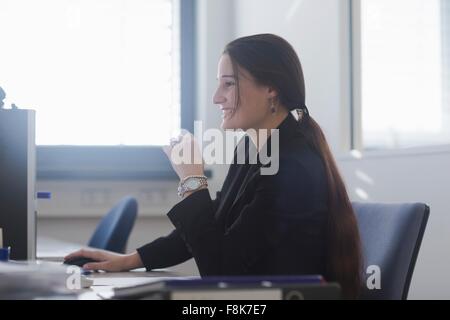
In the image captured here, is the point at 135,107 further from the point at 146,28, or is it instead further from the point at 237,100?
the point at 237,100

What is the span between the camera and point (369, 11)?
2.23 meters

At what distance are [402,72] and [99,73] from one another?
6.43ft

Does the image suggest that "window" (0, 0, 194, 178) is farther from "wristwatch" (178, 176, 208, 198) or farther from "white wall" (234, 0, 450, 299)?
"wristwatch" (178, 176, 208, 198)

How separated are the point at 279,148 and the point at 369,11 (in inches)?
42.3

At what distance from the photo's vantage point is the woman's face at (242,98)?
144 cm

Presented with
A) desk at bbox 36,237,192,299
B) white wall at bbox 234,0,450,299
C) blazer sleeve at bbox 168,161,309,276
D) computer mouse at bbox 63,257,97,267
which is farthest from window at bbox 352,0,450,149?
computer mouse at bbox 63,257,97,267

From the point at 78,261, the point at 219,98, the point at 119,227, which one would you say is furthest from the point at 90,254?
the point at 119,227

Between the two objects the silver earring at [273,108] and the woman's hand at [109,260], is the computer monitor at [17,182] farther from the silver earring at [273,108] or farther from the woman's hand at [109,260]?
the silver earring at [273,108]

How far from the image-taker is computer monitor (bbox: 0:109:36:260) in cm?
136

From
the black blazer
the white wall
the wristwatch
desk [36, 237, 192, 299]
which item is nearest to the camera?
desk [36, 237, 192, 299]

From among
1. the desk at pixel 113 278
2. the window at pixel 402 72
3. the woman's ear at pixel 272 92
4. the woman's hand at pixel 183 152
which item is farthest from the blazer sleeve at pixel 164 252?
the window at pixel 402 72

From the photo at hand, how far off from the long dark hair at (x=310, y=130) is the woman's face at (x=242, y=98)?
1cm

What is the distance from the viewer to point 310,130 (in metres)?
1.39

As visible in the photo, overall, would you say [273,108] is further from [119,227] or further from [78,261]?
[119,227]
